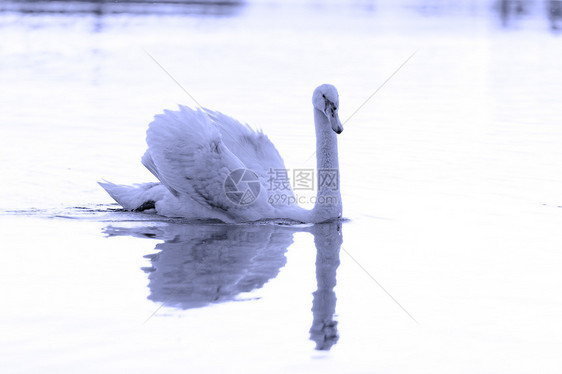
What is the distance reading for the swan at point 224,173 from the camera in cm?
990

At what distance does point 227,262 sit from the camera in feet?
28.3

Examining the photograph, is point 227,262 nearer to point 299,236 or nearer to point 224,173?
point 299,236

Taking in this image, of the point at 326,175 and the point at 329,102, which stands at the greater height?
the point at 329,102

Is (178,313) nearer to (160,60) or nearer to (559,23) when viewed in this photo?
(160,60)

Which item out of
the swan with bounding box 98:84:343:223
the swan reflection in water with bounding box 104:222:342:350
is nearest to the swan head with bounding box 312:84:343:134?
the swan with bounding box 98:84:343:223

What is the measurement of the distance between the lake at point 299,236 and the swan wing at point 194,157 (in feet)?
1.20

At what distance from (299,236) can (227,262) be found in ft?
4.35

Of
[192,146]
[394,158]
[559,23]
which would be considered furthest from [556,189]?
[559,23]

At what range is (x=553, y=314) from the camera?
717 cm

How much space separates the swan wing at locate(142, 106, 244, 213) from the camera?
9891mm

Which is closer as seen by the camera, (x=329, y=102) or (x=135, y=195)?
(x=329, y=102)

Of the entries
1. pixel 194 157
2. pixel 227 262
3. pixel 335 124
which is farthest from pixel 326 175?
pixel 227 262

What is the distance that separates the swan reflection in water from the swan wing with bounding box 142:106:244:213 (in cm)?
36

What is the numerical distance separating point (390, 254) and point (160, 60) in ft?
52.7
